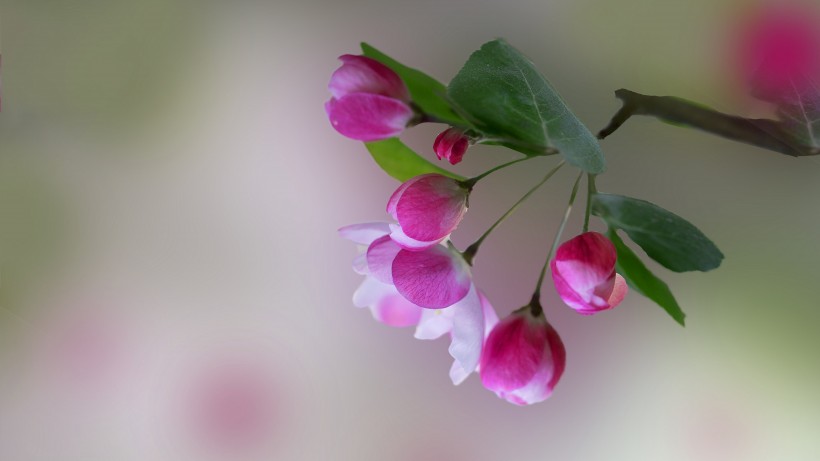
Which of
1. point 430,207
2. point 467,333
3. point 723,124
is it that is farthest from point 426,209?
point 723,124

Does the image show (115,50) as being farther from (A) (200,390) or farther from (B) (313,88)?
(A) (200,390)

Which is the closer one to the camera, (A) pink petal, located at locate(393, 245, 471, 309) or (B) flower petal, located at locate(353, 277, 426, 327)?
(A) pink petal, located at locate(393, 245, 471, 309)

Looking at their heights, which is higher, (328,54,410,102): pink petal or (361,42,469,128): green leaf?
(328,54,410,102): pink petal

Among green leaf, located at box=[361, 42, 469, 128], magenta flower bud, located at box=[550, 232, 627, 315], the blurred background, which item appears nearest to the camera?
magenta flower bud, located at box=[550, 232, 627, 315]

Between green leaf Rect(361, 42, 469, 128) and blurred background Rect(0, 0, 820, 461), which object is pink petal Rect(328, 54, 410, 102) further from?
blurred background Rect(0, 0, 820, 461)

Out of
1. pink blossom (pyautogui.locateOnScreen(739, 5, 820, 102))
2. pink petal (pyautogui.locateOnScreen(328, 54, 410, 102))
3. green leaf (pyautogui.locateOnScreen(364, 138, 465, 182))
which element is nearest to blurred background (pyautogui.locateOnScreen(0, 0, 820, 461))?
pink blossom (pyautogui.locateOnScreen(739, 5, 820, 102))

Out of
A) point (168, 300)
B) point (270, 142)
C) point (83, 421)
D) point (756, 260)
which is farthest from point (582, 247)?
point (83, 421)

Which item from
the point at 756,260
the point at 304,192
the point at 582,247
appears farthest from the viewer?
the point at 304,192

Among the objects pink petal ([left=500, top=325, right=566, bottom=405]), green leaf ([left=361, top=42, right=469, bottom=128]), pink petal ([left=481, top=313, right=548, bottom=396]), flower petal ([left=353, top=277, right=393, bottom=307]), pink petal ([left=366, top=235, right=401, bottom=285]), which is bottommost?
pink petal ([left=500, top=325, right=566, bottom=405])
